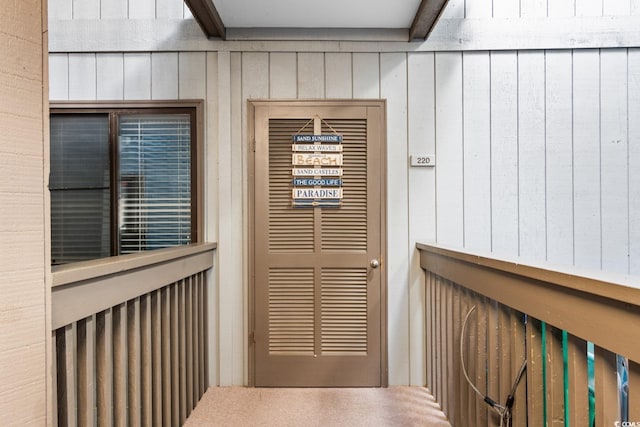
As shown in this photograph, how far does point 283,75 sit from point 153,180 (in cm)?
122

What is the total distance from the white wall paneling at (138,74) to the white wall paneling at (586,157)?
120 inches

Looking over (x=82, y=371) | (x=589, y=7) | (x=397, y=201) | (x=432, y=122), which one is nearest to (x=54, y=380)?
(x=82, y=371)

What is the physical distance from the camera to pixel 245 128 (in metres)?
2.76

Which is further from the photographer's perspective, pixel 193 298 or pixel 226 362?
pixel 226 362

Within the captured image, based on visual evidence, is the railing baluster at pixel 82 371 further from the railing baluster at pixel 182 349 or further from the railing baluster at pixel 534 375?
the railing baluster at pixel 534 375

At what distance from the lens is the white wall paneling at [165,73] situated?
279cm

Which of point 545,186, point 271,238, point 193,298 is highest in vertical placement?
point 545,186

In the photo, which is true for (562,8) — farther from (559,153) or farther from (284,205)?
(284,205)

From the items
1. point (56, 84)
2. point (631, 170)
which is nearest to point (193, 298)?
point (56, 84)

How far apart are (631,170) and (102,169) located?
3.78 meters

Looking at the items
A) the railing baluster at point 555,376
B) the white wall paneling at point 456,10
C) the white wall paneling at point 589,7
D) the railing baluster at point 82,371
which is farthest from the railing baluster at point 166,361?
the white wall paneling at point 589,7

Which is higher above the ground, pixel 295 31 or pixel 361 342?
pixel 295 31

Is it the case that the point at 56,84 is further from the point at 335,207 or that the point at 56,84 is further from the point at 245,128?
the point at 335,207

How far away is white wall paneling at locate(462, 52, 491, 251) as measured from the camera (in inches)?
109
